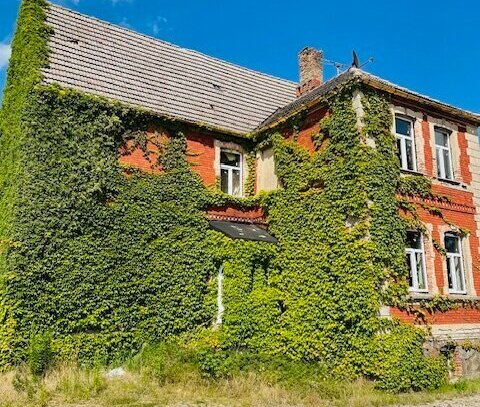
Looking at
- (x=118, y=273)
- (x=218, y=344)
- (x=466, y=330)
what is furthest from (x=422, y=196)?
(x=118, y=273)

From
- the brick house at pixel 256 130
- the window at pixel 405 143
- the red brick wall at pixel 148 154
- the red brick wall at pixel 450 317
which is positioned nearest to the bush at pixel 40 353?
the red brick wall at pixel 148 154

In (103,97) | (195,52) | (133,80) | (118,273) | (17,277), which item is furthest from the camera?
(195,52)

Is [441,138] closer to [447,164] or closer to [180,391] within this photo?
[447,164]

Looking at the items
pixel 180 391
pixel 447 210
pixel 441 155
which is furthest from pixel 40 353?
pixel 441 155

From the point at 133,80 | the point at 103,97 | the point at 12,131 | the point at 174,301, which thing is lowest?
the point at 174,301

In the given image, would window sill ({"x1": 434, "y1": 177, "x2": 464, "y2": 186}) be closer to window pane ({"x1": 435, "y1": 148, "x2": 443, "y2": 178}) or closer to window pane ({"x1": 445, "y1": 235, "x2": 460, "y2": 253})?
window pane ({"x1": 435, "y1": 148, "x2": 443, "y2": 178})

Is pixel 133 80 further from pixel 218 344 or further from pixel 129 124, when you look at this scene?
pixel 218 344

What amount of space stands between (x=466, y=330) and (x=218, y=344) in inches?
283

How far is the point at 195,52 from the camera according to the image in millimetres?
22062

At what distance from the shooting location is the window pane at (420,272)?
14.0 meters

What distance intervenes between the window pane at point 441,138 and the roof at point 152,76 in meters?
6.61

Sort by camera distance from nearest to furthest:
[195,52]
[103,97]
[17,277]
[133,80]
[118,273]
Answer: [17,277] → [118,273] → [103,97] → [133,80] → [195,52]

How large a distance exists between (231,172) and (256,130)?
1.80 meters

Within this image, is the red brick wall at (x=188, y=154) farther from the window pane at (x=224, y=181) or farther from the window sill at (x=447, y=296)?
the window sill at (x=447, y=296)
